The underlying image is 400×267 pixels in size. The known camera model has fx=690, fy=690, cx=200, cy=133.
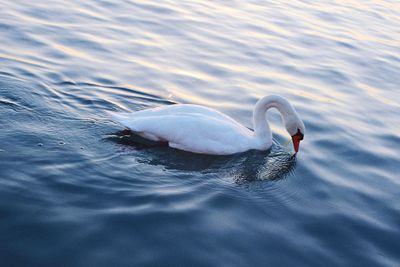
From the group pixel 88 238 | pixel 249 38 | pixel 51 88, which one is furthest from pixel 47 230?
pixel 249 38

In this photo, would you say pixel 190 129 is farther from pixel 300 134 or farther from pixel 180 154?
pixel 300 134

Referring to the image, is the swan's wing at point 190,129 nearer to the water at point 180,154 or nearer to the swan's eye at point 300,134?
the water at point 180,154

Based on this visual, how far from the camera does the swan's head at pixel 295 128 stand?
9648 mm

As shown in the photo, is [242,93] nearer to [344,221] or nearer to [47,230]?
[344,221]

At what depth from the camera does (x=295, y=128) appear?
9680mm

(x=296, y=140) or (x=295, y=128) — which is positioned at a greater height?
(x=295, y=128)

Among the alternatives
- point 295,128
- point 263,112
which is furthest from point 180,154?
point 295,128

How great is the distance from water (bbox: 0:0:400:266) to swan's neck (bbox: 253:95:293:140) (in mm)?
344

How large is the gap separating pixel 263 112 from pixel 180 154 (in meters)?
1.48

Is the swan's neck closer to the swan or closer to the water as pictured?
the swan

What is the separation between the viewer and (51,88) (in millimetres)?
10641

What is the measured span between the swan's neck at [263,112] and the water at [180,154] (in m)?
0.34

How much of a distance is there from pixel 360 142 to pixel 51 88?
4.83 metres

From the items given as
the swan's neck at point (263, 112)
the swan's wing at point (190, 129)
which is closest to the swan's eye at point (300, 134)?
the swan's neck at point (263, 112)
